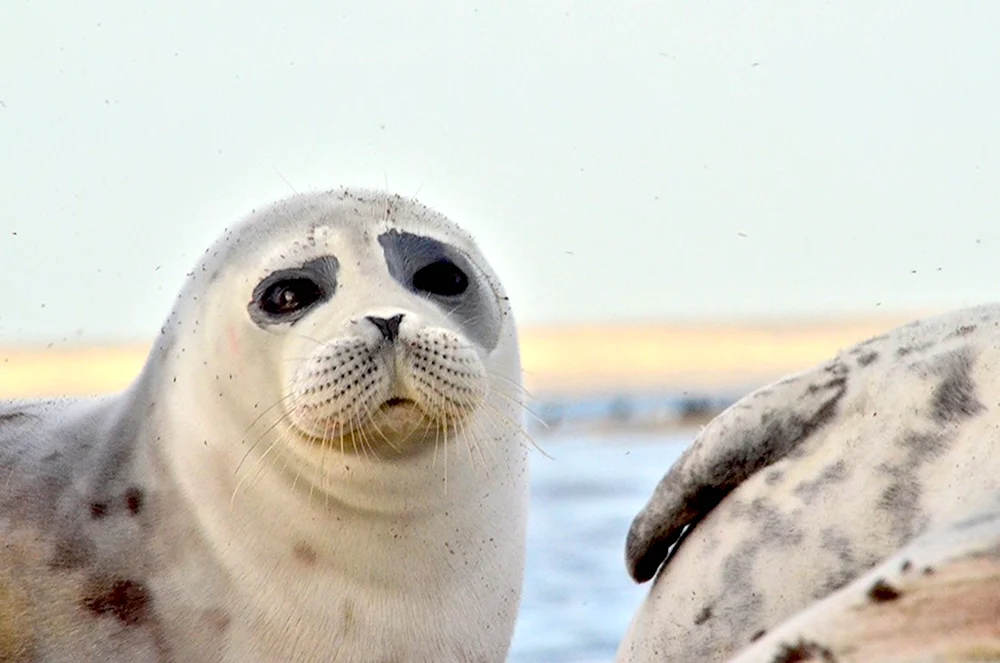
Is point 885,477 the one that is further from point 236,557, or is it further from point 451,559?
point 236,557

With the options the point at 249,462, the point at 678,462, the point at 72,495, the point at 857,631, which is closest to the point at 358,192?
the point at 249,462

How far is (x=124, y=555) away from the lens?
3.06 m

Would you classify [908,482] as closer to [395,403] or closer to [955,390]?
[955,390]

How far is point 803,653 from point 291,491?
157 centimetres

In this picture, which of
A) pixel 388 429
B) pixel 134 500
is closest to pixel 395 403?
pixel 388 429

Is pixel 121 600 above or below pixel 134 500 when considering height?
below

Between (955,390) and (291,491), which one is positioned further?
(291,491)

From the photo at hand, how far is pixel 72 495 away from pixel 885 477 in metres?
1.66

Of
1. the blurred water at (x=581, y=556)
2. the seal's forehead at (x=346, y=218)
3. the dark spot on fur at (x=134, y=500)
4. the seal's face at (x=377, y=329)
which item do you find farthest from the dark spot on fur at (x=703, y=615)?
the blurred water at (x=581, y=556)

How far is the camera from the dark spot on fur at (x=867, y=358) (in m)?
2.40

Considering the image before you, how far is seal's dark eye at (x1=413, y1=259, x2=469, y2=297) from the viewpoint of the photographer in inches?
124

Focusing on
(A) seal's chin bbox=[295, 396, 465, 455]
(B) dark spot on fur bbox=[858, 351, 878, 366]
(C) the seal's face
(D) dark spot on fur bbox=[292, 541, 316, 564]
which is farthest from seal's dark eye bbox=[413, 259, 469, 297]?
(B) dark spot on fur bbox=[858, 351, 878, 366]

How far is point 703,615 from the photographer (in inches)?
90.0

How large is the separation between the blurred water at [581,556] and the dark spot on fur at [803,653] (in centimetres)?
222
